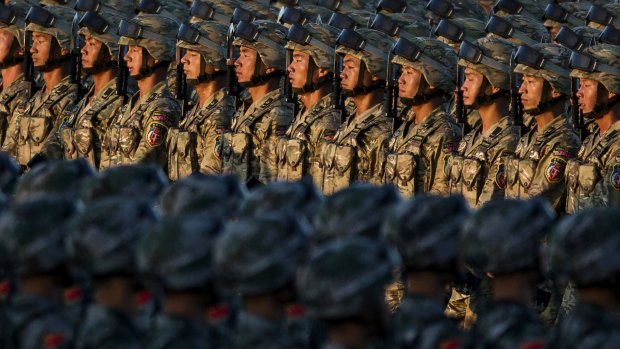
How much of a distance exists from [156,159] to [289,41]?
1.68 metres

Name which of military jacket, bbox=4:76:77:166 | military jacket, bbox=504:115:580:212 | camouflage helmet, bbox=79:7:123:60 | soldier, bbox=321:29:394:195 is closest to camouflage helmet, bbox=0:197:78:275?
military jacket, bbox=504:115:580:212

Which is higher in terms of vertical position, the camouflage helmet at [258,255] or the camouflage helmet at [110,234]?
the camouflage helmet at [258,255]

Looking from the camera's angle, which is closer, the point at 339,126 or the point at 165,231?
the point at 165,231

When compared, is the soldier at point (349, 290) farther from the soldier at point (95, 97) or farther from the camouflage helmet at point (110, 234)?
the soldier at point (95, 97)

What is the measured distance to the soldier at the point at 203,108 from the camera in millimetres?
20656

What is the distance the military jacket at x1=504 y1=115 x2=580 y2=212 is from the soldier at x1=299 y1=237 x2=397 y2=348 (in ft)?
21.9

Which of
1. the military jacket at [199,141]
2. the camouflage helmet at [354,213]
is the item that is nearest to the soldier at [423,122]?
the military jacket at [199,141]

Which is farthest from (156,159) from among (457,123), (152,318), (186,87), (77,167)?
(152,318)

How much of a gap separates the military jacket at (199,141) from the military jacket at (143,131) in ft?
0.66

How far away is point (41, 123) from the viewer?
22.6 metres

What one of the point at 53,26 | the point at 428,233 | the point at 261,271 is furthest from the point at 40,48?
the point at 261,271

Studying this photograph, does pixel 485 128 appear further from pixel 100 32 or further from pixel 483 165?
pixel 100 32

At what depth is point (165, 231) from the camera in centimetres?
1123

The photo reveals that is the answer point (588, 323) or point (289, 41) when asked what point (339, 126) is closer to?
point (289, 41)
